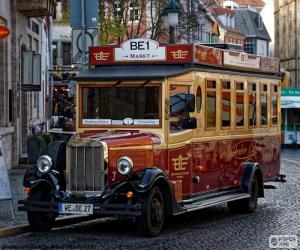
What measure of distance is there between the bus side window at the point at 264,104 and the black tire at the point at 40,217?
5.41m

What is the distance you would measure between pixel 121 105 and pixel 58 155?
1334 millimetres

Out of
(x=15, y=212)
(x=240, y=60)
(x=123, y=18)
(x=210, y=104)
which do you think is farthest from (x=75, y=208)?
(x=123, y=18)

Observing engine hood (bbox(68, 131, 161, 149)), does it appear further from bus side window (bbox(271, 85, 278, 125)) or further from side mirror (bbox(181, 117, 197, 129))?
bus side window (bbox(271, 85, 278, 125))

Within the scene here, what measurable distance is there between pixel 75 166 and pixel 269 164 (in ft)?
19.5

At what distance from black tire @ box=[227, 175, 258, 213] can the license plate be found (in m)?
4.27

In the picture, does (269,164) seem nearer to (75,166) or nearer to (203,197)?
(203,197)

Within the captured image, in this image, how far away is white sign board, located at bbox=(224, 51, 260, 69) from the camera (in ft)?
49.7

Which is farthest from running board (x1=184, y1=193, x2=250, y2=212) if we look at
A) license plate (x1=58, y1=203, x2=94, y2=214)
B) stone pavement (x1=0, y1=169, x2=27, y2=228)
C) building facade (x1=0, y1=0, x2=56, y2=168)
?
building facade (x1=0, y1=0, x2=56, y2=168)

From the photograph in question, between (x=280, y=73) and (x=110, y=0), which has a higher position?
(x=110, y=0)

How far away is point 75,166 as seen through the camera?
1231 cm

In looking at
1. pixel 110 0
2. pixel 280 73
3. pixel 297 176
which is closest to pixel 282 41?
pixel 110 0

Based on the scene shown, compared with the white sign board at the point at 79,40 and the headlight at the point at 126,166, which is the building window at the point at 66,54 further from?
the headlight at the point at 126,166

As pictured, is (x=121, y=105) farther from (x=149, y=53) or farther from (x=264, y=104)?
(x=264, y=104)

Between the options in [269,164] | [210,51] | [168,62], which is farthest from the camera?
[269,164]
